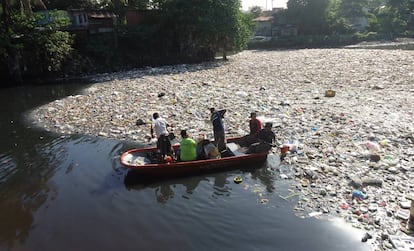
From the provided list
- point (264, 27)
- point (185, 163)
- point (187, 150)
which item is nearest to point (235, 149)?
point (187, 150)

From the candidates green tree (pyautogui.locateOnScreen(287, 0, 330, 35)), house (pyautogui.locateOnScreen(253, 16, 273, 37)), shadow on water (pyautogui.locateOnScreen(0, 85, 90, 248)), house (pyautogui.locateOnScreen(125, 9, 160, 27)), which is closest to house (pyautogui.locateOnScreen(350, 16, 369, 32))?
green tree (pyautogui.locateOnScreen(287, 0, 330, 35))

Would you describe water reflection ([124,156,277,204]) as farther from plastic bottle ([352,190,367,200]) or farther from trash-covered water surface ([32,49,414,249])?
plastic bottle ([352,190,367,200])

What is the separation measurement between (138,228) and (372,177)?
5.59 m

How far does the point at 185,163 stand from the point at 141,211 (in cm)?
178

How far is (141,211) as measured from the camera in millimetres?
8078

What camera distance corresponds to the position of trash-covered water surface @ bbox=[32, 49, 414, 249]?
770 centimetres

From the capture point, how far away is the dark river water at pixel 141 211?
677 centimetres

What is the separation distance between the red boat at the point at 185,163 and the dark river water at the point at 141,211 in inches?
10.3

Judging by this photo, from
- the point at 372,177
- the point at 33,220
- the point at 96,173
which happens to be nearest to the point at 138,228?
the point at 33,220

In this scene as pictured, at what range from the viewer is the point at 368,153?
9617mm

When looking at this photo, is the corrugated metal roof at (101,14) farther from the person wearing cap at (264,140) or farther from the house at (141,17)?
the person wearing cap at (264,140)

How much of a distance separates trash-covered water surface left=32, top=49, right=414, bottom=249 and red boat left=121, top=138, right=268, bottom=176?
1226 mm

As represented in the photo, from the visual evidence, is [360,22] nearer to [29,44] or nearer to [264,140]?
[29,44]

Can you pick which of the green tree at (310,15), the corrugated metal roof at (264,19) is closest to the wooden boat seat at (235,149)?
the green tree at (310,15)
